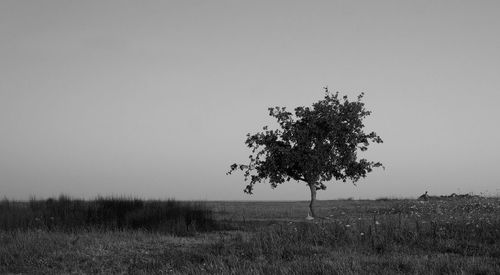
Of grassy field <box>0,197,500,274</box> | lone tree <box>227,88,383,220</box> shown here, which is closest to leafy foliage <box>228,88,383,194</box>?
lone tree <box>227,88,383,220</box>

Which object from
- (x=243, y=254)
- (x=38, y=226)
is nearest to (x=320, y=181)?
(x=38, y=226)

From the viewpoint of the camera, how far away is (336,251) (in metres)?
14.5

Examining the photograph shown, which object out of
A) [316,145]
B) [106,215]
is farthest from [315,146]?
[106,215]

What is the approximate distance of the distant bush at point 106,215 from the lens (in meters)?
22.5

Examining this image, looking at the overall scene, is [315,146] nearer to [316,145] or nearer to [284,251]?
[316,145]

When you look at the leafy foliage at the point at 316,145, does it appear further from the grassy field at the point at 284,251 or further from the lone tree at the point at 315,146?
the grassy field at the point at 284,251

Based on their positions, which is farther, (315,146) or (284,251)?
(315,146)

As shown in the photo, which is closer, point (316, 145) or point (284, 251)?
point (284, 251)

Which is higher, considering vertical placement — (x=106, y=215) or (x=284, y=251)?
(x=106, y=215)

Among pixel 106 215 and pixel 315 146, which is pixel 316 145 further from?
pixel 106 215

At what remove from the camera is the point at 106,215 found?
25.8 metres

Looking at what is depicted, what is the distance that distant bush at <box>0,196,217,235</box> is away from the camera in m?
22.5

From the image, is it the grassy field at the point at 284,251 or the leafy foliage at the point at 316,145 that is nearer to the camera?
the grassy field at the point at 284,251

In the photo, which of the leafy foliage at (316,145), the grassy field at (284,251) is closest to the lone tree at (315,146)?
the leafy foliage at (316,145)
